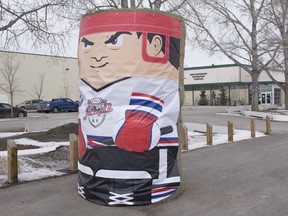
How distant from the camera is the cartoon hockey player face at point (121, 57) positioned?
591cm

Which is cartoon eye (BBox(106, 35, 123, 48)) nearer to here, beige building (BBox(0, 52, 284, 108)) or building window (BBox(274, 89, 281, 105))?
A: beige building (BBox(0, 52, 284, 108))

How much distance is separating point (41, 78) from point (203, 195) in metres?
49.7

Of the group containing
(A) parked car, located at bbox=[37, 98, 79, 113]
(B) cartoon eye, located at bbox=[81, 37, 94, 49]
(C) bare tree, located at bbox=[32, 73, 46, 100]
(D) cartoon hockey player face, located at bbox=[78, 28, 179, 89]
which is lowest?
(A) parked car, located at bbox=[37, 98, 79, 113]

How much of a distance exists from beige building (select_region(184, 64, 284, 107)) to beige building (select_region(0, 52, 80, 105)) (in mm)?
21132

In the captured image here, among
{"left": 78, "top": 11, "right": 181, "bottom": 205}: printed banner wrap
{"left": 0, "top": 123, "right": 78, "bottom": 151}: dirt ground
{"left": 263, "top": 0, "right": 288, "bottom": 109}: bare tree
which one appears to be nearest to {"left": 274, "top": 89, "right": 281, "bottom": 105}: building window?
{"left": 263, "top": 0, "right": 288, "bottom": 109}: bare tree

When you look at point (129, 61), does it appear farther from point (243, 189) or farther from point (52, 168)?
point (52, 168)

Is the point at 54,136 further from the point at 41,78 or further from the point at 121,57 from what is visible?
the point at 41,78

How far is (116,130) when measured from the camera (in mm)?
5867

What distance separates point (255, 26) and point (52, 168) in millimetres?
27946

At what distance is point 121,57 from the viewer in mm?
5910

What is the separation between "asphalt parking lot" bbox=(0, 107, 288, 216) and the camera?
5.65 metres

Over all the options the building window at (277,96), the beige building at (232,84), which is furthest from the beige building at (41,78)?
the building window at (277,96)

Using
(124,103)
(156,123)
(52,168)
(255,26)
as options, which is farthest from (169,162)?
(255,26)

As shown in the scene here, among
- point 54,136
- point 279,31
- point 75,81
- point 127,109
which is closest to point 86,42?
point 127,109
